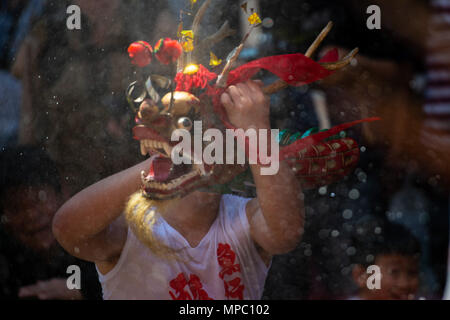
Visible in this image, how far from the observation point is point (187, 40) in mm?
836

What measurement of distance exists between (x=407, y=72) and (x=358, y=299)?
421 mm

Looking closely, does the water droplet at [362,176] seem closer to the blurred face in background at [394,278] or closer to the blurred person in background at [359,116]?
the blurred person in background at [359,116]

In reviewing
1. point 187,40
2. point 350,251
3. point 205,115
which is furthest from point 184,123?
point 350,251

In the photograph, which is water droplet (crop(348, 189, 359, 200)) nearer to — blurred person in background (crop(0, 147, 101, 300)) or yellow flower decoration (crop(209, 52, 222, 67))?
yellow flower decoration (crop(209, 52, 222, 67))

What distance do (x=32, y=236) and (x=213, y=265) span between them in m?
0.41

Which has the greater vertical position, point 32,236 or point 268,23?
point 268,23

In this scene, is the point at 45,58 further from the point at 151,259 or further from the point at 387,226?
the point at 387,226

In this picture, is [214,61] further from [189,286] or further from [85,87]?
[189,286]

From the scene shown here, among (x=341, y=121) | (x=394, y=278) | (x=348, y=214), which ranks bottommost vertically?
→ (x=394, y=278)

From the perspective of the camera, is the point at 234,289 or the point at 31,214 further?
the point at 31,214

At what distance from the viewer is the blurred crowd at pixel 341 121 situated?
33.0 inches

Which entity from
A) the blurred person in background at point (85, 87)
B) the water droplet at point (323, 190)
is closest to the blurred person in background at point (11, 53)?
the blurred person in background at point (85, 87)

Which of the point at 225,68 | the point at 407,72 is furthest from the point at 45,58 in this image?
the point at 407,72

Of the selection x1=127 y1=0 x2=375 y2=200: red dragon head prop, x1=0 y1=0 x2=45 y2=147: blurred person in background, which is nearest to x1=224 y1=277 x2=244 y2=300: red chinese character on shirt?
x1=127 y1=0 x2=375 y2=200: red dragon head prop
